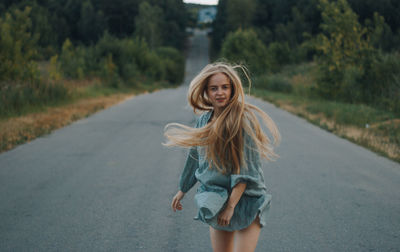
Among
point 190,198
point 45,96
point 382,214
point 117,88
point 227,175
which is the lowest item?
point 117,88

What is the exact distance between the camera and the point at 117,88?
29.6m

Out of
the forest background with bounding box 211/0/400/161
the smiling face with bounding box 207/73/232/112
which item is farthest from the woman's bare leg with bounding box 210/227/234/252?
the forest background with bounding box 211/0/400/161

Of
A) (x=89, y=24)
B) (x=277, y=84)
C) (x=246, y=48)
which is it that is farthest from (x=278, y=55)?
(x=89, y=24)

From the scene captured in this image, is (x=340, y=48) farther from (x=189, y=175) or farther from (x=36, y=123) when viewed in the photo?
(x=189, y=175)

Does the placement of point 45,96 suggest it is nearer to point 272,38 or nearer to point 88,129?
point 88,129

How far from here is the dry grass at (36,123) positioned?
362 inches

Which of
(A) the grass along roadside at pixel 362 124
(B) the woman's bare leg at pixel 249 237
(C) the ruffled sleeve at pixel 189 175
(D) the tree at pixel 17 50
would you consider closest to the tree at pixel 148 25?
(D) the tree at pixel 17 50

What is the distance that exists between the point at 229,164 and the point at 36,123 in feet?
33.0

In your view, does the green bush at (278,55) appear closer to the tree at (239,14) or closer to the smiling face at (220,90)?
the tree at (239,14)

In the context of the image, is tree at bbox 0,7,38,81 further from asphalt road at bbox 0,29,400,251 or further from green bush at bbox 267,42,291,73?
green bush at bbox 267,42,291,73

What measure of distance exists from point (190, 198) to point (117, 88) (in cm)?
2533

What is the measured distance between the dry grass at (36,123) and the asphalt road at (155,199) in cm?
44

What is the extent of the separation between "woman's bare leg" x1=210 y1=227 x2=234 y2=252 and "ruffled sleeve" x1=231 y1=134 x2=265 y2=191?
0.35 meters

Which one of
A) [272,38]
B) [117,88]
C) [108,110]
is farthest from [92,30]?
[108,110]
